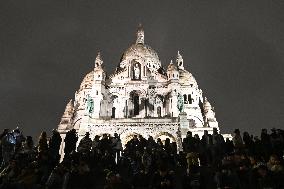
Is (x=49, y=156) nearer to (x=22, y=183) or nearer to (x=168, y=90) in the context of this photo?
(x=22, y=183)

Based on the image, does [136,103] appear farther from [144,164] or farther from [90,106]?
[144,164]


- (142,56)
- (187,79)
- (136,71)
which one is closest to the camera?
(136,71)

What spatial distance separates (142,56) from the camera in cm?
5856

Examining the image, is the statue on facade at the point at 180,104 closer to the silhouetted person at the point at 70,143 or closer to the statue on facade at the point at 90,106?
the statue on facade at the point at 90,106

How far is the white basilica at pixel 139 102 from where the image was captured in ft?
146

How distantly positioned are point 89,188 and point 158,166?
321 centimetres

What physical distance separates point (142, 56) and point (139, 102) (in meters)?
9.36

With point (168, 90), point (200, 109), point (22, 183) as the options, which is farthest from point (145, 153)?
point (200, 109)

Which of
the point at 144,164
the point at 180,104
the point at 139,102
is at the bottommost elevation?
the point at 144,164

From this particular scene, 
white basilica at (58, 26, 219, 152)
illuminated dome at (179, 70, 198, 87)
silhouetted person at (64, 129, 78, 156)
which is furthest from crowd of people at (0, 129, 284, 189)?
illuminated dome at (179, 70, 198, 87)

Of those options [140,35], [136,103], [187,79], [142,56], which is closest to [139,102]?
[136,103]

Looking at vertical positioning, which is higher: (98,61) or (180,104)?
(98,61)

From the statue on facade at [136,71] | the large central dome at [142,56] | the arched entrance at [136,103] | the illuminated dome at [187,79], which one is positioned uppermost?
the large central dome at [142,56]

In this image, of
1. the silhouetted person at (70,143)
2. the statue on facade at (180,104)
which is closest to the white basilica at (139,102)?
the statue on facade at (180,104)
